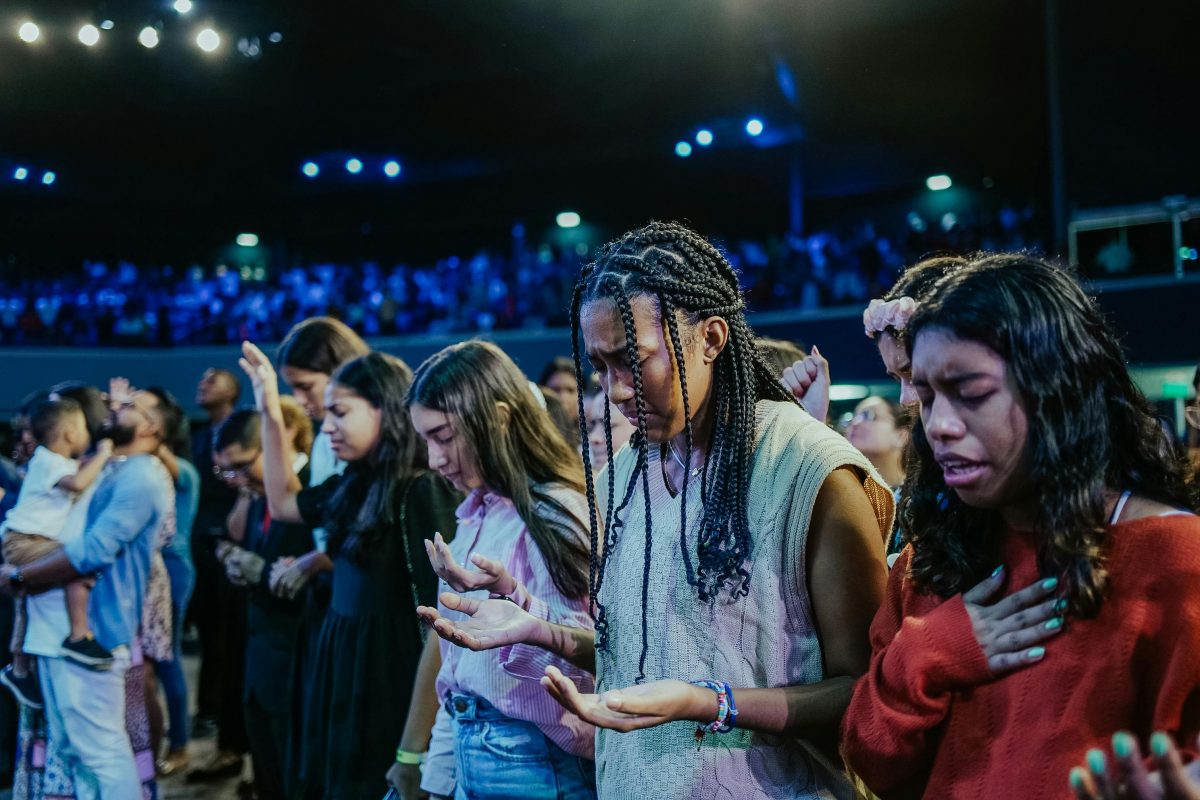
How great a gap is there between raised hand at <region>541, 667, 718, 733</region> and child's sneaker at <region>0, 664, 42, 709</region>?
3306 millimetres

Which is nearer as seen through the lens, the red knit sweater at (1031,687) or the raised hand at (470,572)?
the red knit sweater at (1031,687)

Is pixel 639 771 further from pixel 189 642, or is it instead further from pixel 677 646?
pixel 189 642

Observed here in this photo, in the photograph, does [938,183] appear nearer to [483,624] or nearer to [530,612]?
[530,612]

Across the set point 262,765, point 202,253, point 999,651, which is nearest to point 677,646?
point 999,651

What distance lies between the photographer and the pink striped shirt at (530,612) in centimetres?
203

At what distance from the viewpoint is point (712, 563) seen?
155cm

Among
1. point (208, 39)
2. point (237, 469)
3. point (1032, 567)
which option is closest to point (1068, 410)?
point (1032, 567)

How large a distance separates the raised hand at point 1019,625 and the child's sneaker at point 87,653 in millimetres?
3441

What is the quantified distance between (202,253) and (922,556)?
17391 millimetres

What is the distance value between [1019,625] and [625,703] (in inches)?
18.5

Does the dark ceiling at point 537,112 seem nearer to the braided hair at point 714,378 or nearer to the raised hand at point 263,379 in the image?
the raised hand at point 263,379

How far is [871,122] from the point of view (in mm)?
15648

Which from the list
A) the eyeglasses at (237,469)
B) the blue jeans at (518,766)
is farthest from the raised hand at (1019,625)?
the eyeglasses at (237,469)

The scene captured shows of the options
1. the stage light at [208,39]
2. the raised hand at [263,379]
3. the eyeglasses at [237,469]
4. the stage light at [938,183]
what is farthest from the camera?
the stage light at [938,183]
